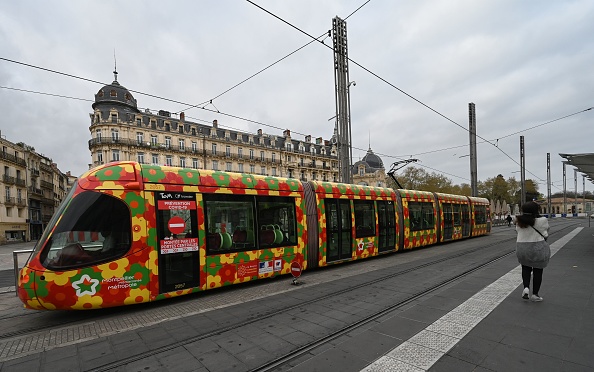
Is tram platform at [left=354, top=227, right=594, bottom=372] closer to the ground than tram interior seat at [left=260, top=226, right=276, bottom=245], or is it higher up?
closer to the ground

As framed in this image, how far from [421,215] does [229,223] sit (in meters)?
11.0

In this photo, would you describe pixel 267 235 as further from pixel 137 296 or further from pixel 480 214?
pixel 480 214

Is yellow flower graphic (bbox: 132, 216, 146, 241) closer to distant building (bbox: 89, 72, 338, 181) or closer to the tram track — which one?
the tram track

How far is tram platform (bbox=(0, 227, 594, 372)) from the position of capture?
11.8 ft

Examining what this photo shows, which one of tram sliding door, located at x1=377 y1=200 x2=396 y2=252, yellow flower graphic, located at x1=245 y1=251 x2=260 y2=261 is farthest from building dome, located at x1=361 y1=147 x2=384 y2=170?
yellow flower graphic, located at x1=245 y1=251 x2=260 y2=261

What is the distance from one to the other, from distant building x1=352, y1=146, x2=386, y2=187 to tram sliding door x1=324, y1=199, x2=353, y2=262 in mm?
70529

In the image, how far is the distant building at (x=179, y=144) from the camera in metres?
49.8

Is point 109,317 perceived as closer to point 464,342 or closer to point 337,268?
point 464,342

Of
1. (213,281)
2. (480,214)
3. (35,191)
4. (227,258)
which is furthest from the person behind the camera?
(35,191)

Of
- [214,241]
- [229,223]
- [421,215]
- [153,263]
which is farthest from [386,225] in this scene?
[153,263]

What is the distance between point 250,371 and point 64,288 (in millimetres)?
3974

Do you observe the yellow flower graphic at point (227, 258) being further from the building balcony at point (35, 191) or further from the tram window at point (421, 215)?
the building balcony at point (35, 191)

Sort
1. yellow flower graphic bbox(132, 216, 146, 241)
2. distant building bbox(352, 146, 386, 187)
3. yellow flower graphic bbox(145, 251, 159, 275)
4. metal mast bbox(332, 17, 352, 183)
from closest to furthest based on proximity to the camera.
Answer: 1. yellow flower graphic bbox(132, 216, 146, 241)
2. yellow flower graphic bbox(145, 251, 159, 275)
3. metal mast bbox(332, 17, 352, 183)
4. distant building bbox(352, 146, 386, 187)

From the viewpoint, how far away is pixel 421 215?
1490 cm
